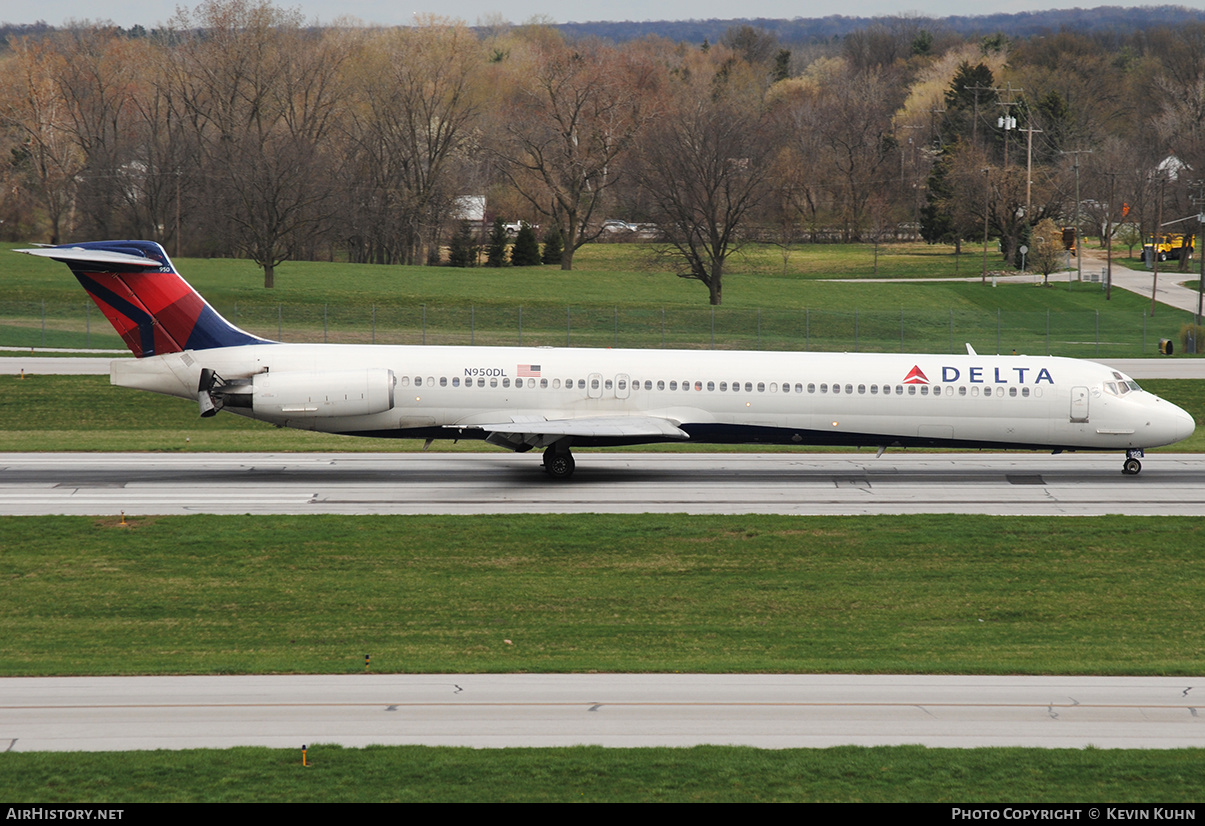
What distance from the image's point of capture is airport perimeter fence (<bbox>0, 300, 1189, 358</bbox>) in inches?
2447

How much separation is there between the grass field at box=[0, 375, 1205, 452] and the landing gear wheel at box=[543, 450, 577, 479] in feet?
19.1

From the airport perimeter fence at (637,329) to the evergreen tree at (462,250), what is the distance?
100 ft

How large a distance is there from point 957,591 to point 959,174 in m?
103

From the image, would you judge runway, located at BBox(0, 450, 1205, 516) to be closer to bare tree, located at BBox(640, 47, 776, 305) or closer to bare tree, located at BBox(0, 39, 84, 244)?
bare tree, located at BBox(640, 47, 776, 305)

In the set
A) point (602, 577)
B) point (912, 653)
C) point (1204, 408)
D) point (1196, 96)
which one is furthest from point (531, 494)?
point (1196, 96)

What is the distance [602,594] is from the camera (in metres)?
19.4

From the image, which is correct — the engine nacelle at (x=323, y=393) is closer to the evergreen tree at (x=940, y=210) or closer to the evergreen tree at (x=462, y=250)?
the evergreen tree at (x=462, y=250)

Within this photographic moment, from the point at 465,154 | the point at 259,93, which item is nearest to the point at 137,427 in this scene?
the point at 259,93

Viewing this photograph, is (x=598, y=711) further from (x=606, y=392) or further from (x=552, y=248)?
(x=552, y=248)

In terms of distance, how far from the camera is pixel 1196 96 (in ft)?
456

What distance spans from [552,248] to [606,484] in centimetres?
8057

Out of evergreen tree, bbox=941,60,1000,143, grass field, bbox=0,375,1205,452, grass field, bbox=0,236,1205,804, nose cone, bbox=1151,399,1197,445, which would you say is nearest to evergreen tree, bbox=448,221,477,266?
evergreen tree, bbox=941,60,1000,143

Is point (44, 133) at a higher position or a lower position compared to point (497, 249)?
higher
